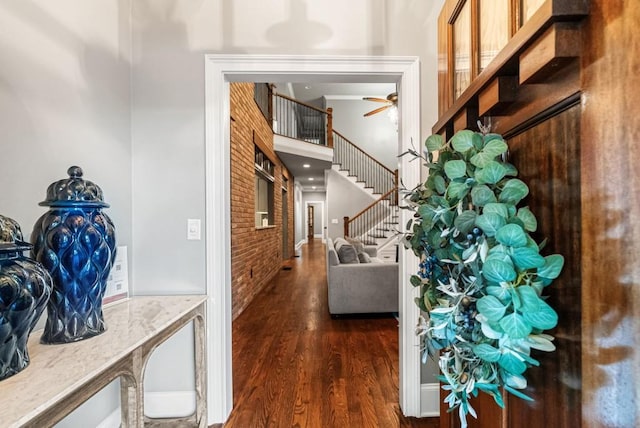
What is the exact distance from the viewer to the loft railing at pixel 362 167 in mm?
8148

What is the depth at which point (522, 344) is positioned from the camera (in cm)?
58

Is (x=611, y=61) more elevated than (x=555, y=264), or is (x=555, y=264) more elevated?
(x=611, y=61)

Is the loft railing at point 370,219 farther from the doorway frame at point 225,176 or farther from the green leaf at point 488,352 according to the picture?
the green leaf at point 488,352

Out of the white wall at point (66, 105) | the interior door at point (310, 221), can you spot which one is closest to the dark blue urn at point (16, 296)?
the white wall at point (66, 105)

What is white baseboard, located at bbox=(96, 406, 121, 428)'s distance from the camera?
1475 millimetres

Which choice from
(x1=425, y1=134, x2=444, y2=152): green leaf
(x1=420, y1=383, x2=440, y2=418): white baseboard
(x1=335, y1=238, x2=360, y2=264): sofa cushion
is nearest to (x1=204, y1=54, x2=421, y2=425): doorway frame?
(x1=420, y1=383, x2=440, y2=418): white baseboard

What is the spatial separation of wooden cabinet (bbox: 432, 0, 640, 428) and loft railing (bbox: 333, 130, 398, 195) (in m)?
7.46

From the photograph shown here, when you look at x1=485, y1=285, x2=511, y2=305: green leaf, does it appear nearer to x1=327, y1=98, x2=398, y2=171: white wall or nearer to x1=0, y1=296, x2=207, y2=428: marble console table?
x1=0, y1=296, x2=207, y2=428: marble console table

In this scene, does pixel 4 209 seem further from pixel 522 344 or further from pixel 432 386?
pixel 432 386

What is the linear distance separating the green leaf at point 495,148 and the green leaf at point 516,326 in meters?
0.36

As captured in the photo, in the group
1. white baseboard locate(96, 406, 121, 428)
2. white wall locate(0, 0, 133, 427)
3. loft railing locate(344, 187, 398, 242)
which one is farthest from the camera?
loft railing locate(344, 187, 398, 242)

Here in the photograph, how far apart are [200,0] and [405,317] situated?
7.55ft

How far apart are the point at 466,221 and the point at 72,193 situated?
1272mm

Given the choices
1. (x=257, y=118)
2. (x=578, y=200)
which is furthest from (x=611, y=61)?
(x=257, y=118)
